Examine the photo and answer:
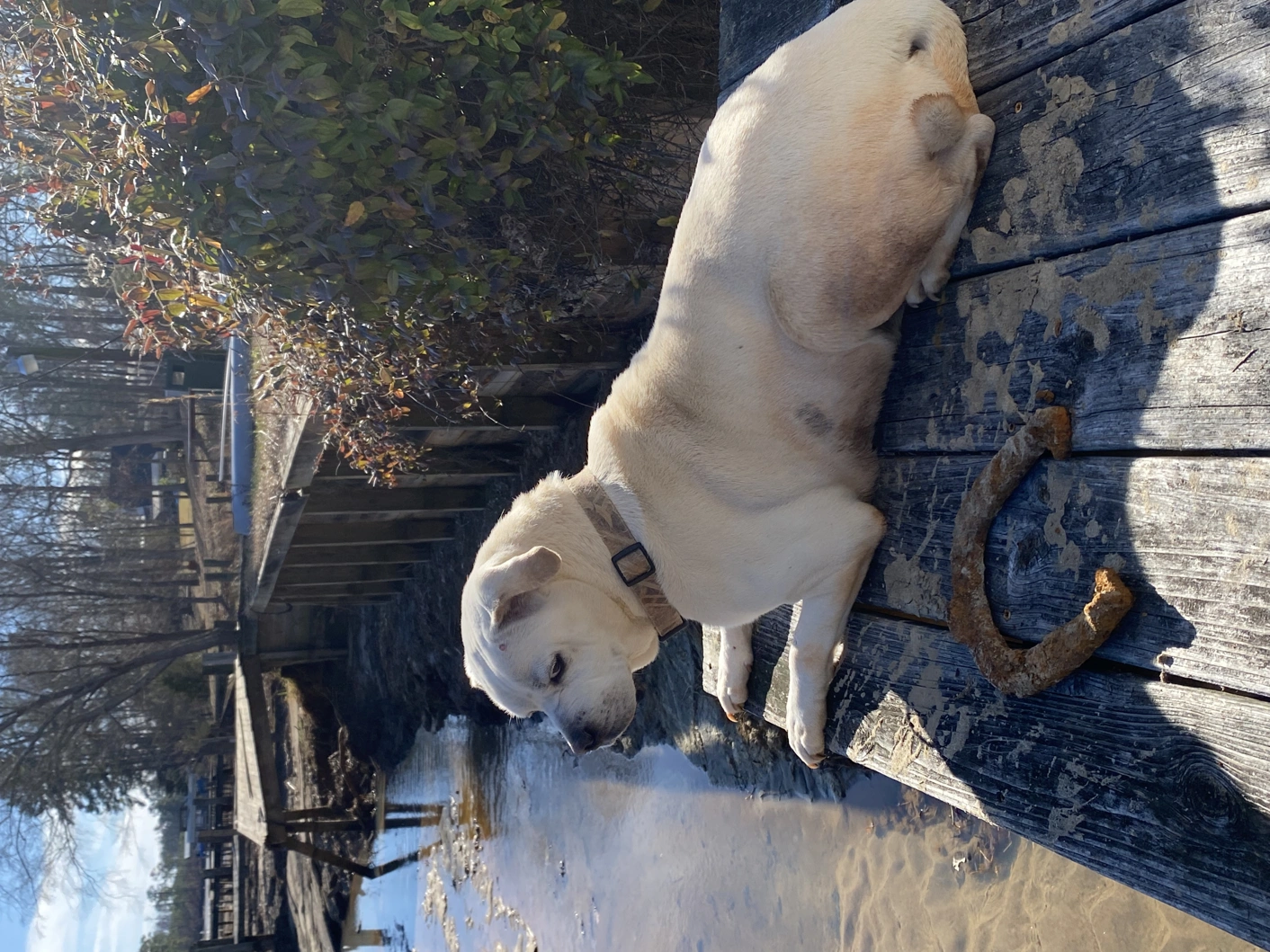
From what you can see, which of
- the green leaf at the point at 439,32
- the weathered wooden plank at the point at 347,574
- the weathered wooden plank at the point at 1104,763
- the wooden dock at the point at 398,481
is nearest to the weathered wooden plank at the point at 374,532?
the wooden dock at the point at 398,481

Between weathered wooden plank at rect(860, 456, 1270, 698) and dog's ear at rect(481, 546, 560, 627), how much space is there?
107 centimetres

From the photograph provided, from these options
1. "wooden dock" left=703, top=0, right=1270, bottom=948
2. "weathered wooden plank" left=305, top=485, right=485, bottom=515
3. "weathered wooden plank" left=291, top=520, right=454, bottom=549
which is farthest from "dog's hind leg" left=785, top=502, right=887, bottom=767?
"weathered wooden plank" left=291, top=520, right=454, bottom=549

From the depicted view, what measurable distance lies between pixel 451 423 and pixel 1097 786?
4836mm

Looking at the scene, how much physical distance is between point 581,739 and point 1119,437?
5.82 feet

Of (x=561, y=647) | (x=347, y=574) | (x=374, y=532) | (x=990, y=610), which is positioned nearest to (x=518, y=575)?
(x=561, y=647)

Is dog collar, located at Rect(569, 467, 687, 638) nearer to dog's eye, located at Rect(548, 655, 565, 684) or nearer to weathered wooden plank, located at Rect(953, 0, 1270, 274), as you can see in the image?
dog's eye, located at Rect(548, 655, 565, 684)

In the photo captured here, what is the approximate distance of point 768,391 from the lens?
8.46 feet

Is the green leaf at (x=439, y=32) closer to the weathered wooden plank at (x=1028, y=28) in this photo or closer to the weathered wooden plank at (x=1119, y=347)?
the weathered wooden plank at (x=1028, y=28)

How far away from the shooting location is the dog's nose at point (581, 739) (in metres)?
2.86

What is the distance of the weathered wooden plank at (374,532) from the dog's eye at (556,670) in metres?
5.88

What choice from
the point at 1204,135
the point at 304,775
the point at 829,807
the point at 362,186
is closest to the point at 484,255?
the point at 362,186

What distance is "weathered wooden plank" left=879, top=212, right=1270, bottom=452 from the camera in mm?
1654

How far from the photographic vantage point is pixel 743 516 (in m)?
2.68

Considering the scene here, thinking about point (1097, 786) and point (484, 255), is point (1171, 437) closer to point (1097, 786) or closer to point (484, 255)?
point (1097, 786)
